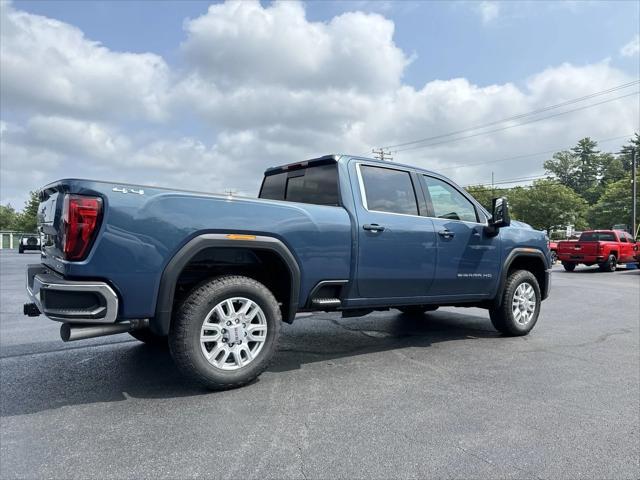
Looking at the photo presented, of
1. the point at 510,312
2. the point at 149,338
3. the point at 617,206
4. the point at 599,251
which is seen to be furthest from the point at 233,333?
the point at 617,206

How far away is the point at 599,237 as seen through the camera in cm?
1975

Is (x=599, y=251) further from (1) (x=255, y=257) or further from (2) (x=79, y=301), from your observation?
(2) (x=79, y=301)

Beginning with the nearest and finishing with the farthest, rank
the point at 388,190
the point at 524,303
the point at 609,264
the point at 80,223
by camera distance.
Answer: the point at 80,223
the point at 388,190
the point at 524,303
the point at 609,264

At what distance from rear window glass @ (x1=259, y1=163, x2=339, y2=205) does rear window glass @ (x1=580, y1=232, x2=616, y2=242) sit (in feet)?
61.0

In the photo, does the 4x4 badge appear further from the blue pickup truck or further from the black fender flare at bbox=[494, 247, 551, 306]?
the black fender flare at bbox=[494, 247, 551, 306]

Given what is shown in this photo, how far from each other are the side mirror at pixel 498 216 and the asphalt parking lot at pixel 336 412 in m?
1.36

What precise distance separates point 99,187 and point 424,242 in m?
3.07

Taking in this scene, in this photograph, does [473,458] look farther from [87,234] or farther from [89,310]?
[87,234]

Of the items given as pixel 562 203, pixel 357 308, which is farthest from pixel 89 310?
pixel 562 203

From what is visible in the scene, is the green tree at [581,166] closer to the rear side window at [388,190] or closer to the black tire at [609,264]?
the black tire at [609,264]

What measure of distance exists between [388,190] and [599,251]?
1770 cm

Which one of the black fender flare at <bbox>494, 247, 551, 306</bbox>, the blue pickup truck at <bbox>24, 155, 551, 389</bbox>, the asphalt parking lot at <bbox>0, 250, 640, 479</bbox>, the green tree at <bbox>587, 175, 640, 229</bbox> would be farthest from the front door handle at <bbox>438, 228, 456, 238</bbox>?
the green tree at <bbox>587, 175, 640, 229</bbox>

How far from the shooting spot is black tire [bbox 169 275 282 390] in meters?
3.33

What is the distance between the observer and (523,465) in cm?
253
